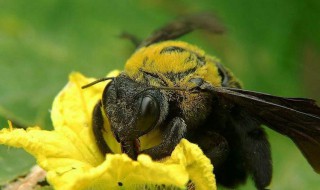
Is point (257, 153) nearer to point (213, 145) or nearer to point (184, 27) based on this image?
point (213, 145)

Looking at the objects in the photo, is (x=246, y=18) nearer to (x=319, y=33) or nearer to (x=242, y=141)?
(x=319, y=33)

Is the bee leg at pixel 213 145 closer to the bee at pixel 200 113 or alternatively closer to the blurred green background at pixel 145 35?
the bee at pixel 200 113

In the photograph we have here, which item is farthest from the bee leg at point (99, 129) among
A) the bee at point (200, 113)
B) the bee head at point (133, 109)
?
the bee head at point (133, 109)

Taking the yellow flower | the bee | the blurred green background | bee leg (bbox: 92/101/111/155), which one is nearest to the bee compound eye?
the bee

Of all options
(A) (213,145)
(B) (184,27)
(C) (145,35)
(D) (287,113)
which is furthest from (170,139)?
(C) (145,35)

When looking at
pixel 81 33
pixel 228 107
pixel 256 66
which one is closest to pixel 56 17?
pixel 81 33

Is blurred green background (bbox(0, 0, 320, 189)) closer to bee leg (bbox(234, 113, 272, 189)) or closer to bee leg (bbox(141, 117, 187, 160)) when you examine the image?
bee leg (bbox(234, 113, 272, 189))
